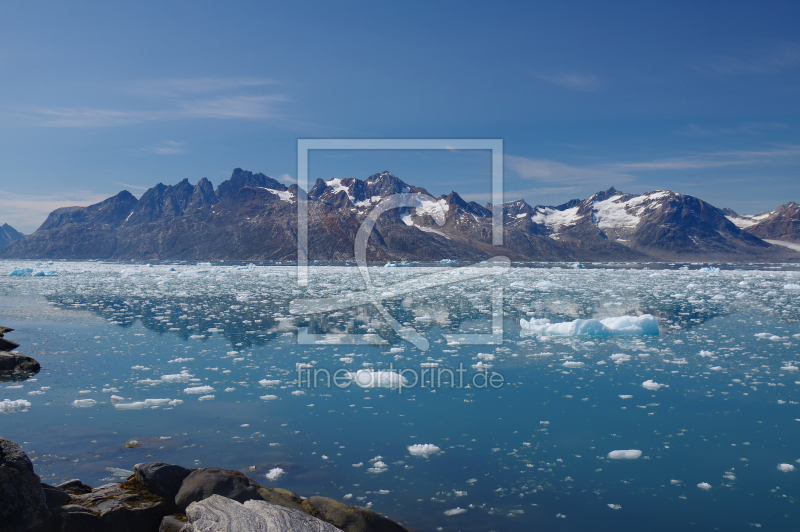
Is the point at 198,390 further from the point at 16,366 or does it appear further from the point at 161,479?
the point at 16,366

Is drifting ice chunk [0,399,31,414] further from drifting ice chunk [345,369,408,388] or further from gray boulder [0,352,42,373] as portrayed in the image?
drifting ice chunk [345,369,408,388]

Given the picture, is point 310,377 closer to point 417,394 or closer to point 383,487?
point 417,394

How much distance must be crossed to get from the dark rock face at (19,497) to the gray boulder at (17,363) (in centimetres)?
1000

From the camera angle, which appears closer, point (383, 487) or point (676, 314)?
point (383, 487)

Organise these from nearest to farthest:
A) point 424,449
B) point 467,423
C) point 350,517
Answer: point 350,517 < point 424,449 < point 467,423

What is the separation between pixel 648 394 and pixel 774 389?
10.9 ft

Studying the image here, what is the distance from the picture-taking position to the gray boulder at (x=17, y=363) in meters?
14.1

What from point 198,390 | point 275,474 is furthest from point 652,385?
point 198,390

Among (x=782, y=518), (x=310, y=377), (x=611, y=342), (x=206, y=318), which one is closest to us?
(x=782, y=518)

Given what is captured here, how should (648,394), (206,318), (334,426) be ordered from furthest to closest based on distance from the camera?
(206,318) < (648,394) < (334,426)

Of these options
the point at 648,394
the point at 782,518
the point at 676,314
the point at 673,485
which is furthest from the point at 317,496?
the point at 676,314

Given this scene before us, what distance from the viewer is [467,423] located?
33.3ft

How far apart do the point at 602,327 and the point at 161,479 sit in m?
17.6

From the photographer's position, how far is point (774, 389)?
39.9ft
